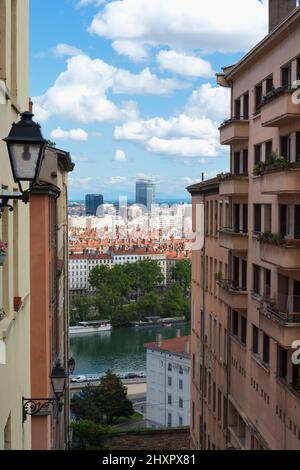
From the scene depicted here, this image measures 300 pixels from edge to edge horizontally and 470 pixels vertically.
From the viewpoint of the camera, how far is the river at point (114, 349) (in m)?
73.4

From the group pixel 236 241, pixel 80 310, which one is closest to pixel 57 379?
pixel 236 241

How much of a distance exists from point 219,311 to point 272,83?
9700 mm

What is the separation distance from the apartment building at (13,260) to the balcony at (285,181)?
5.39 metres

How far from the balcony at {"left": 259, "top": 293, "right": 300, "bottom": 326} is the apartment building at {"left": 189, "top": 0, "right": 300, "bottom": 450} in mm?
21

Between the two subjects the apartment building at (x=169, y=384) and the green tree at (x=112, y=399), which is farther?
the green tree at (x=112, y=399)

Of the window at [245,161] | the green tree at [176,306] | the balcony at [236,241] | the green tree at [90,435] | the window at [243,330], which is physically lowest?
the green tree at [176,306]

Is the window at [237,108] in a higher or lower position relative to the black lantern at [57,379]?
higher

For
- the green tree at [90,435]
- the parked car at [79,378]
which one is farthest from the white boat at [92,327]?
the green tree at [90,435]

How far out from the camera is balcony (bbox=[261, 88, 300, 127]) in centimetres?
1286

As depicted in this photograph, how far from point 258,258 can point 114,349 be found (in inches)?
2784

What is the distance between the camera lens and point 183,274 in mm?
134750

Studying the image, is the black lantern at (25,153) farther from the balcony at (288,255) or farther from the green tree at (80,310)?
the green tree at (80,310)
